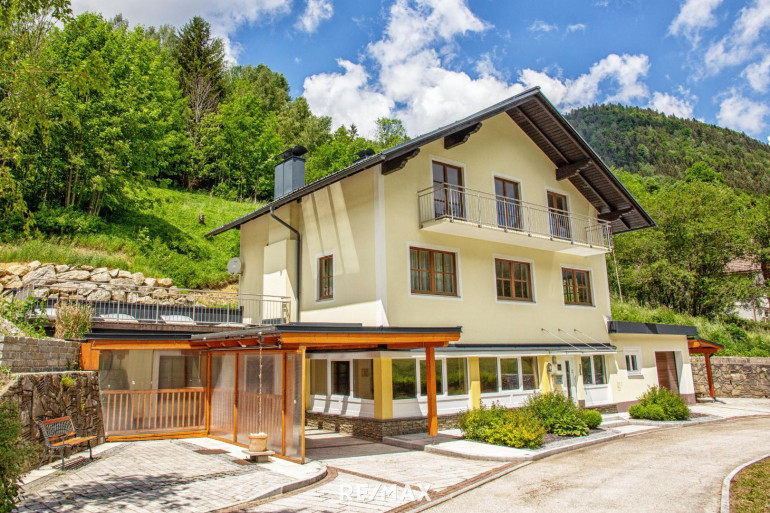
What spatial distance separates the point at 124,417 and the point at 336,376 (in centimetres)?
542

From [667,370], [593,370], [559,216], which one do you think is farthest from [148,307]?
[667,370]

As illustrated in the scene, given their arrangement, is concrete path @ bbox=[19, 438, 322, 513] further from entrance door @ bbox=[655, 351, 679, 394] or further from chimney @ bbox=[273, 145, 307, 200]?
entrance door @ bbox=[655, 351, 679, 394]

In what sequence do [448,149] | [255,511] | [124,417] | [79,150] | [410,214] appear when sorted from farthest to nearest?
[79,150] → [448,149] → [410,214] → [124,417] → [255,511]

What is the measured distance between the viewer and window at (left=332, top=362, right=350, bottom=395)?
14.2 meters

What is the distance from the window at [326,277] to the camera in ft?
50.1

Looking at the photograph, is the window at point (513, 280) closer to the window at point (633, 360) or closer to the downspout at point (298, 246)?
the window at point (633, 360)

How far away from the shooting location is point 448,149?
51.8ft

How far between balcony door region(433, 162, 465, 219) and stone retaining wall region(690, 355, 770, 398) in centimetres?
1669

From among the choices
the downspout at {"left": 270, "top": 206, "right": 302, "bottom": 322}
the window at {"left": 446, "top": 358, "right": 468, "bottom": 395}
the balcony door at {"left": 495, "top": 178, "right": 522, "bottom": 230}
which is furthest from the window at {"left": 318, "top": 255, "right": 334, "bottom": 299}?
the balcony door at {"left": 495, "top": 178, "right": 522, "bottom": 230}

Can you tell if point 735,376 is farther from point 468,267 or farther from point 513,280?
point 468,267

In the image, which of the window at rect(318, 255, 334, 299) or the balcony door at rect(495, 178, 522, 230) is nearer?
the window at rect(318, 255, 334, 299)

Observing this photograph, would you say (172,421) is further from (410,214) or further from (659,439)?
(659,439)

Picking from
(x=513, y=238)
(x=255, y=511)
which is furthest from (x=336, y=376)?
(x=255, y=511)

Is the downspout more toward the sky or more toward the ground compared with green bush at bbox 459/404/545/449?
more toward the sky
